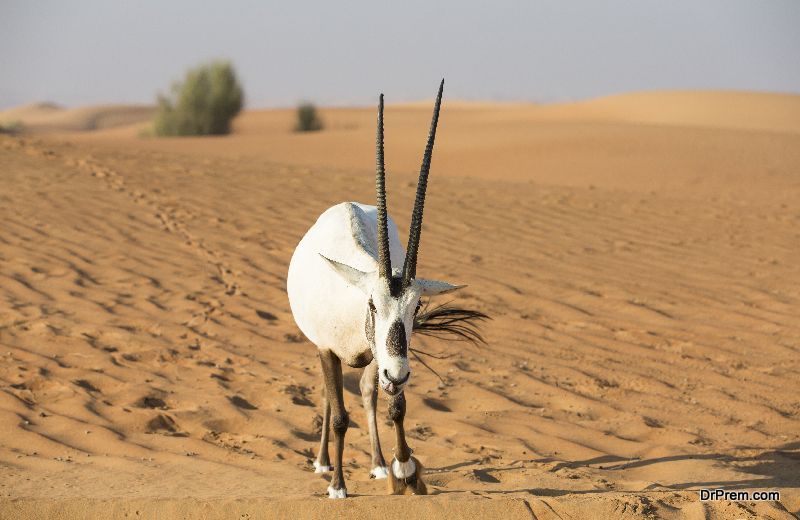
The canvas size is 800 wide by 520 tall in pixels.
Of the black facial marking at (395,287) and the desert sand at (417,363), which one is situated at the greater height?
the black facial marking at (395,287)

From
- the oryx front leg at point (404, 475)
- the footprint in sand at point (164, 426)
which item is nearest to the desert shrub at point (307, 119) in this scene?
the footprint in sand at point (164, 426)

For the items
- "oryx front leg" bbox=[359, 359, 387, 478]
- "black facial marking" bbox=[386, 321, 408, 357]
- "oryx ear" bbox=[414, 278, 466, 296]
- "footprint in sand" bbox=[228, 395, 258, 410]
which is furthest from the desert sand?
"oryx ear" bbox=[414, 278, 466, 296]

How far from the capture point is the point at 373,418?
16.1ft

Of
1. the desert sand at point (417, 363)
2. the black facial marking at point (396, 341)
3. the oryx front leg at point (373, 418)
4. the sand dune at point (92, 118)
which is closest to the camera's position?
the black facial marking at point (396, 341)

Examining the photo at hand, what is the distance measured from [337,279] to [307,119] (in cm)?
4059

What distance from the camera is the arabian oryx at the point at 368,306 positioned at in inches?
140

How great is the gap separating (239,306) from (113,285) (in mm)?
1244

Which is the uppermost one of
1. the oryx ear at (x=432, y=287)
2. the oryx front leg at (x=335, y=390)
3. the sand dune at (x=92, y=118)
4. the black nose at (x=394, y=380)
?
the oryx ear at (x=432, y=287)

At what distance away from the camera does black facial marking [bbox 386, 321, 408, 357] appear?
11.4 ft

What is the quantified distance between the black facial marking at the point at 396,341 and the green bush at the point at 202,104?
3917 cm

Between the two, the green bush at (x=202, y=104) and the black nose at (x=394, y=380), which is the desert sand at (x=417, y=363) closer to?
the black nose at (x=394, y=380)

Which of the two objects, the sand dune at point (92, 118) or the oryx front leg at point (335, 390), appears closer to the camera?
the oryx front leg at point (335, 390)

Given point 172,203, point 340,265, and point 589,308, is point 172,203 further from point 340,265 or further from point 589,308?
point 340,265

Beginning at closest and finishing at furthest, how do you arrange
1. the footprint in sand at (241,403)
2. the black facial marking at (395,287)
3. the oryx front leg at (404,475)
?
the black facial marking at (395,287)
the oryx front leg at (404,475)
the footprint in sand at (241,403)
